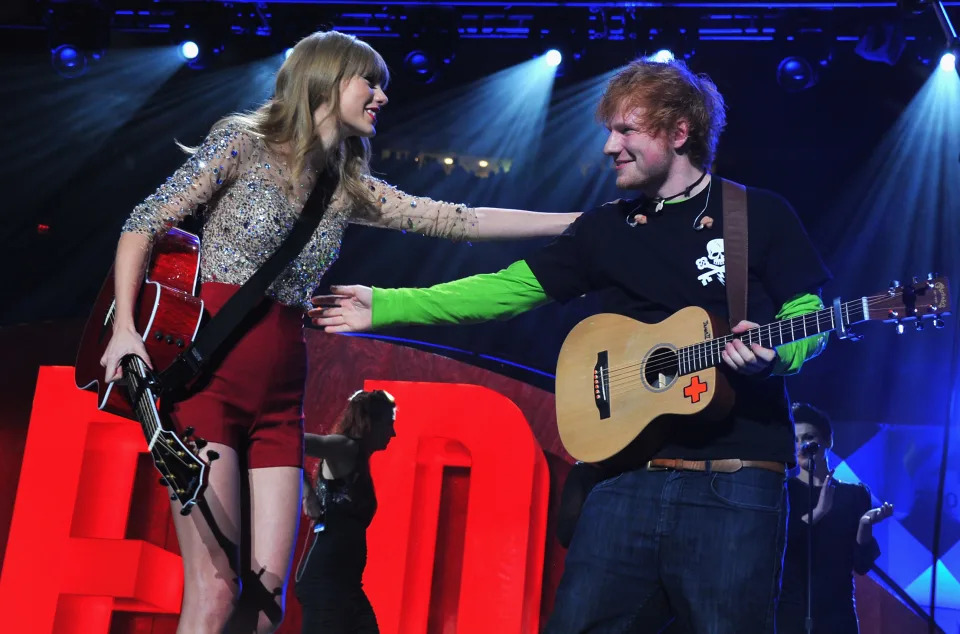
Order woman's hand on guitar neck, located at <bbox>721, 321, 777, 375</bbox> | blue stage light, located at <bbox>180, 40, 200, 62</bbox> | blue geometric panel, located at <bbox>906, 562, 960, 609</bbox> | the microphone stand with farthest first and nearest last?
blue geometric panel, located at <bbox>906, 562, 960, 609</bbox> < blue stage light, located at <bbox>180, 40, 200, 62</bbox> < the microphone stand < woman's hand on guitar neck, located at <bbox>721, 321, 777, 375</bbox>

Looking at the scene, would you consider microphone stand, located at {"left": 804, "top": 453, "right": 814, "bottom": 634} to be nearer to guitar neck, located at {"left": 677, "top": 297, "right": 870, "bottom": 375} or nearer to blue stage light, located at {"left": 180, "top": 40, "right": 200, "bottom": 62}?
guitar neck, located at {"left": 677, "top": 297, "right": 870, "bottom": 375}

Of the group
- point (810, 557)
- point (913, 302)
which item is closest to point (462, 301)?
point (913, 302)

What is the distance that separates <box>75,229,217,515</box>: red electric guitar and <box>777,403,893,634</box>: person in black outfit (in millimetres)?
4092

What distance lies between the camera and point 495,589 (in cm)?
551

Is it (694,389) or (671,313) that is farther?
(671,313)

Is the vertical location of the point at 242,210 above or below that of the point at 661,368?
above

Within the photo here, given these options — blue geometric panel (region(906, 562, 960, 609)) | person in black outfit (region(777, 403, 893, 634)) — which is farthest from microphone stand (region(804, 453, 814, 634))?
blue geometric panel (region(906, 562, 960, 609))

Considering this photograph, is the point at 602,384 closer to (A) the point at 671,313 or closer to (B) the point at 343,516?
(A) the point at 671,313

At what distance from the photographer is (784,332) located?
259cm

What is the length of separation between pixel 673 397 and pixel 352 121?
1.45m

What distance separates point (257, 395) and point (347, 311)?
0.40 m

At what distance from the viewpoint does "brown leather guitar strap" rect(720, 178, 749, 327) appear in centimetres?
272

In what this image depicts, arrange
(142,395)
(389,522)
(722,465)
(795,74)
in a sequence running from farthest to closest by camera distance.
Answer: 1. (795,74)
2. (389,522)
3. (142,395)
4. (722,465)

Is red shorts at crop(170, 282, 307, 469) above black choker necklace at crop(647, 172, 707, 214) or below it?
below
